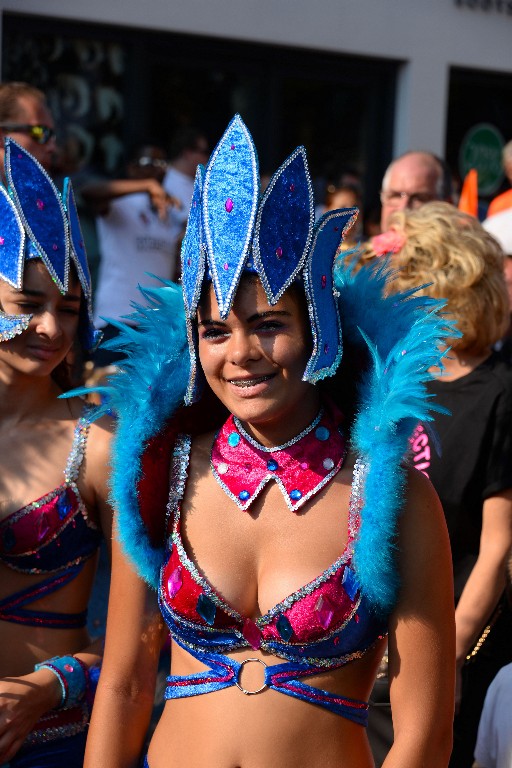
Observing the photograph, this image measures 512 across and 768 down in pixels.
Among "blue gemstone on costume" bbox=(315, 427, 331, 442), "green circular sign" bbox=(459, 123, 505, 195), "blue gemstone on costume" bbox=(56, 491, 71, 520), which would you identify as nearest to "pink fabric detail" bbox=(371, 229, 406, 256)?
"blue gemstone on costume" bbox=(315, 427, 331, 442)

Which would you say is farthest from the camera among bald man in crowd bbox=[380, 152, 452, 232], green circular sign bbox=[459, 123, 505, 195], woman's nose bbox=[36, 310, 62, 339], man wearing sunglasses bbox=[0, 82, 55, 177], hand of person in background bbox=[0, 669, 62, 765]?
green circular sign bbox=[459, 123, 505, 195]

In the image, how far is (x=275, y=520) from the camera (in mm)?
2092

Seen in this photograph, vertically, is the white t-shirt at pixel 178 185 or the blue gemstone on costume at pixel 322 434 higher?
the white t-shirt at pixel 178 185

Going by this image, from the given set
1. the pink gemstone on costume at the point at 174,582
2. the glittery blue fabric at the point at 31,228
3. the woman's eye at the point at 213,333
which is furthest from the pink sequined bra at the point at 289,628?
the glittery blue fabric at the point at 31,228

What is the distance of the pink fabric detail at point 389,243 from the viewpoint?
9.73ft

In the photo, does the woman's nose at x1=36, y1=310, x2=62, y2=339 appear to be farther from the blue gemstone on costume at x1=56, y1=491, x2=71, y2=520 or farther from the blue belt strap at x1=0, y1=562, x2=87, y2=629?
the blue belt strap at x1=0, y1=562, x2=87, y2=629

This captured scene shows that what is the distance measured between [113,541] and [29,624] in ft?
1.68

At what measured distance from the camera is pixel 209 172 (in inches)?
79.7

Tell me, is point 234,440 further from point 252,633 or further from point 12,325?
point 12,325

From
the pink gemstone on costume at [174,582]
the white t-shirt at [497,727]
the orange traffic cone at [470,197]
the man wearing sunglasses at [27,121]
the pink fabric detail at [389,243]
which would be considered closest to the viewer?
the pink gemstone on costume at [174,582]

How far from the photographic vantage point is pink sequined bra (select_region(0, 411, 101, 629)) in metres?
2.56

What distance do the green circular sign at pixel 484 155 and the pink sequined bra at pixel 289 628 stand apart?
8.05m

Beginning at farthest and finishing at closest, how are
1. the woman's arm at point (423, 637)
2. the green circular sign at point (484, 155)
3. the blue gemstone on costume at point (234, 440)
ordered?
the green circular sign at point (484, 155) → the blue gemstone on costume at point (234, 440) → the woman's arm at point (423, 637)

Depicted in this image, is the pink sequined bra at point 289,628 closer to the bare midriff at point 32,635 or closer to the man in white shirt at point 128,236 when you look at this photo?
the bare midriff at point 32,635
